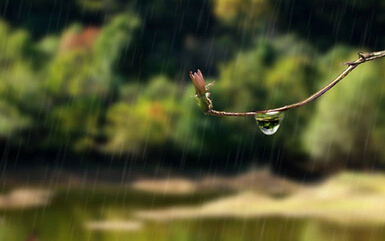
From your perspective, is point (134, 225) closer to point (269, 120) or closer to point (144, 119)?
point (144, 119)

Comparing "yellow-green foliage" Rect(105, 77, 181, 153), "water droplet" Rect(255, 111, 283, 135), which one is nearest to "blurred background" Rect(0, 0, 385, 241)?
"yellow-green foliage" Rect(105, 77, 181, 153)

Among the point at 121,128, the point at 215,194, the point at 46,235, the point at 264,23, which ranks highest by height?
the point at 264,23

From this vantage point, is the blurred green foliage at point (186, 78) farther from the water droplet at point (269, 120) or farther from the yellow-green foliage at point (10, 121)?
the water droplet at point (269, 120)

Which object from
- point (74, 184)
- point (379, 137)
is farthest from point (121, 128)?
point (379, 137)

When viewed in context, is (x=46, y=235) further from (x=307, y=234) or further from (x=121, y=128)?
(x=307, y=234)

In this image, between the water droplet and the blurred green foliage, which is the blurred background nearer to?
the blurred green foliage

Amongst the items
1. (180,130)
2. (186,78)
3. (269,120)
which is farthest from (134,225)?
(269,120)
